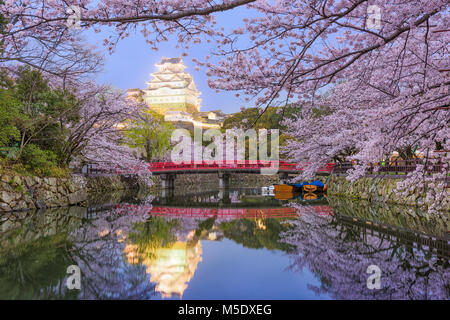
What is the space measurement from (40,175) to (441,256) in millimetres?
11282

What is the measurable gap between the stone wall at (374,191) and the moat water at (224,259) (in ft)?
12.7

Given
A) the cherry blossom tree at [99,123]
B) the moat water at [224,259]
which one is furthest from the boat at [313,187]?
the moat water at [224,259]

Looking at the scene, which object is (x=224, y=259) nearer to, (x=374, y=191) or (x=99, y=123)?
(x=374, y=191)

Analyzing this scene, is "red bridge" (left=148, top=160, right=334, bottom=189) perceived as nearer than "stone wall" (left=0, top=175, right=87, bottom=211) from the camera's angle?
No

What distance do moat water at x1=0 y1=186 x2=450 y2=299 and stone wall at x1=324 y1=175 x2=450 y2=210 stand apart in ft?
12.7

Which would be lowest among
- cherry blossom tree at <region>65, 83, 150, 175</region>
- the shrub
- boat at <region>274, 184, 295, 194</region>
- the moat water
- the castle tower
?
the moat water

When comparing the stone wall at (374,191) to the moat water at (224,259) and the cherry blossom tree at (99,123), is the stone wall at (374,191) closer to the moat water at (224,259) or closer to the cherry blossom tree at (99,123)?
the moat water at (224,259)

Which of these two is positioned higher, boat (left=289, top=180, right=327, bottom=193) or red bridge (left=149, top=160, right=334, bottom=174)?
red bridge (left=149, top=160, right=334, bottom=174)

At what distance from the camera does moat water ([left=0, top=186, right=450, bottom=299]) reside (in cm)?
395

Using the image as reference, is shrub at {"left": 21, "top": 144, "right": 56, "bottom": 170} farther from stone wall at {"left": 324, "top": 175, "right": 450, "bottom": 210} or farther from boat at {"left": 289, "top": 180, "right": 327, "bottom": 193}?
boat at {"left": 289, "top": 180, "right": 327, "bottom": 193}

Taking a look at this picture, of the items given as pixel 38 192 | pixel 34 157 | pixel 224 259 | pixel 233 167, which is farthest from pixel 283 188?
pixel 224 259

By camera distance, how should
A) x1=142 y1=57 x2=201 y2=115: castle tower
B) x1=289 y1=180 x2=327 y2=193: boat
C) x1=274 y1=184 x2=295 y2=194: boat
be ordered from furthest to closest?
1. x1=142 y1=57 x2=201 y2=115: castle tower
2. x1=274 y1=184 x2=295 y2=194: boat
3. x1=289 y1=180 x2=327 y2=193: boat

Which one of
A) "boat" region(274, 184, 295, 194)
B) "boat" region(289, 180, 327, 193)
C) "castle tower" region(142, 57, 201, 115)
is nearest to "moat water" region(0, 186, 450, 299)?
"boat" region(289, 180, 327, 193)
